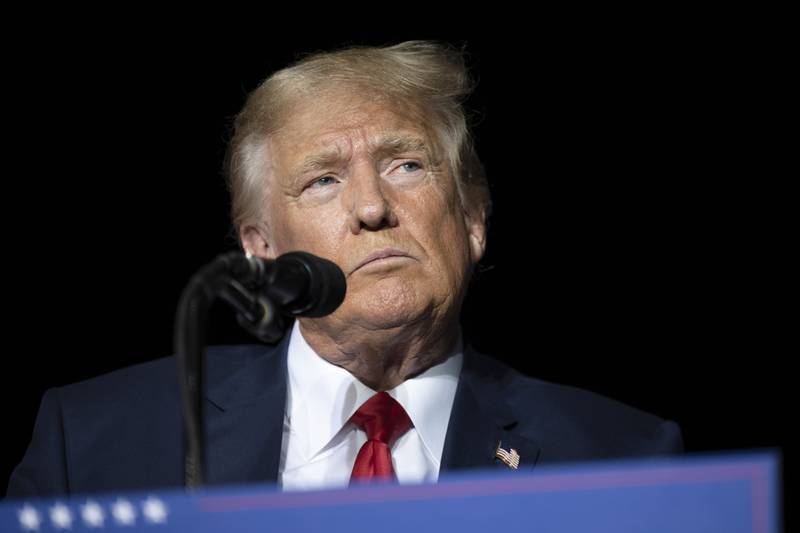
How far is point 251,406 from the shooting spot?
8.05 ft

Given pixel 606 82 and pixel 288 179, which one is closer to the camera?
pixel 288 179

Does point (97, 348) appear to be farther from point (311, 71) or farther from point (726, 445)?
point (726, 445)

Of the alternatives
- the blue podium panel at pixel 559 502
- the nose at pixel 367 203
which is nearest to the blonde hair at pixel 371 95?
the nose at pixel 367 203

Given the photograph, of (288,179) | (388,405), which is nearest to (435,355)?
(388,405)

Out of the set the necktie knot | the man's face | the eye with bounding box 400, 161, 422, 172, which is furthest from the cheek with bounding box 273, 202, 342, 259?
the necktie knot

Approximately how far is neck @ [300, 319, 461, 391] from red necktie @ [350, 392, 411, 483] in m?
0.09

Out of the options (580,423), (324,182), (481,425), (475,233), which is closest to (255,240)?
(324,182)

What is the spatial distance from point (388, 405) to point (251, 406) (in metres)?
0.35

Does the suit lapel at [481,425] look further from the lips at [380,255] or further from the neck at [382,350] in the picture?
the lips at [380,255]

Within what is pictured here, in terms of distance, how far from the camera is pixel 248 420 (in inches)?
95.3

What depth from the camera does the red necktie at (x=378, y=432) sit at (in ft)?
7.52

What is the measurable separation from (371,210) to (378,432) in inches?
20.9

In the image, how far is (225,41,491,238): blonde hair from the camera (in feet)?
8.50

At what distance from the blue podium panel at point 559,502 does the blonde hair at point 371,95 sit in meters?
1.65
